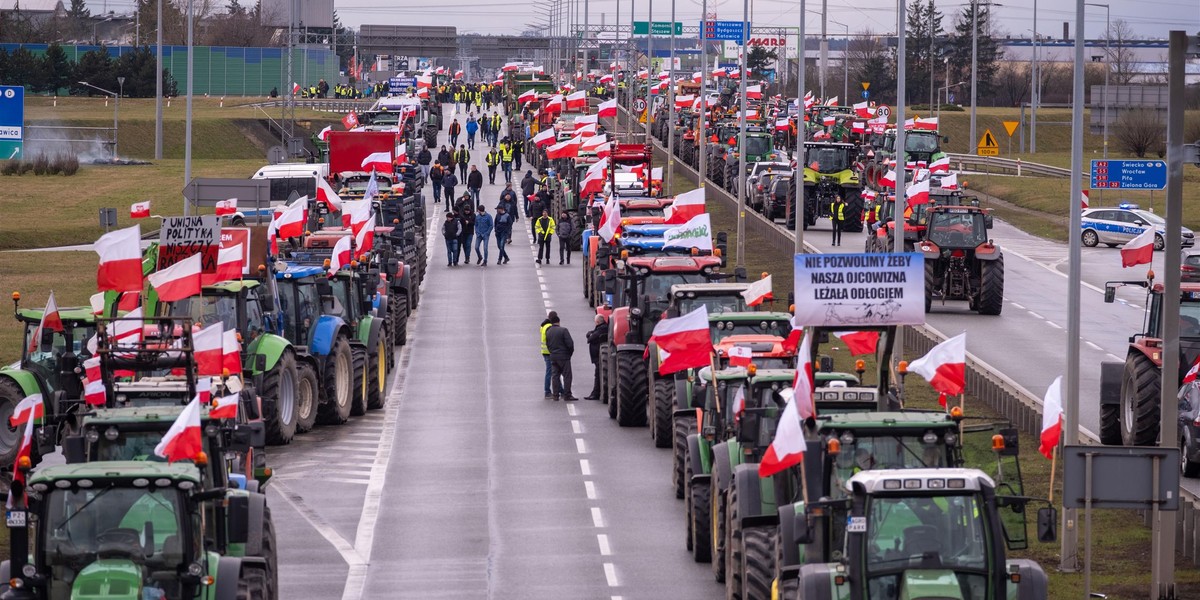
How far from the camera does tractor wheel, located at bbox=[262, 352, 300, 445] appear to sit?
25.2 meters

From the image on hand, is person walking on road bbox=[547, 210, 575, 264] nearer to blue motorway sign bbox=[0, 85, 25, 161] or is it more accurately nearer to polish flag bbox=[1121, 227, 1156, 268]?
blue motorway sign bbox=[0, 85, 25, 161]

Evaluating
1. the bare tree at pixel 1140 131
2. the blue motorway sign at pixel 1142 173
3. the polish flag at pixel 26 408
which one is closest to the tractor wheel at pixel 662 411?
the blue motorway sign at pixel 1142 173

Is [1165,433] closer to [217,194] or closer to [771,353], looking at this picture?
[771,353]

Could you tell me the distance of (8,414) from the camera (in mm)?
23359

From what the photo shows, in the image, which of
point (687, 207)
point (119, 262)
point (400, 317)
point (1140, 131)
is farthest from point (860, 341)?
point (1140, 131)

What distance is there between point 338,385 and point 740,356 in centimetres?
919

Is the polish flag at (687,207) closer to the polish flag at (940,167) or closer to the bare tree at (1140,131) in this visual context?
the polish flag at (940,167)

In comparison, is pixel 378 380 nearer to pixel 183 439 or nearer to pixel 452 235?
pixel 183 439

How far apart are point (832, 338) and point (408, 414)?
418 inches

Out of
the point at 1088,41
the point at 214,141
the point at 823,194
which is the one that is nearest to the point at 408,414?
the point at 823,194

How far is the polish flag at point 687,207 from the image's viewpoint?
120ft

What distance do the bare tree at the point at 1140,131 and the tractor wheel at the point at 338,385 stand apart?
55083 mm

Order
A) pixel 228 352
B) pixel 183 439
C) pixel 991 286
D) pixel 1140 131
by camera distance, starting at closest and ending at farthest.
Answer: pixel 183 439
pixel 228 352
pixel 991 286
pixel 1140 131

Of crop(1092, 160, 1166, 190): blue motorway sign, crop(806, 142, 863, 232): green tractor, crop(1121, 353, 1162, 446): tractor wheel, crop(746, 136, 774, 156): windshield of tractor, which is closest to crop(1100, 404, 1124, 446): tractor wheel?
crop(1121, 353, 1162, 446): tractor wheel
